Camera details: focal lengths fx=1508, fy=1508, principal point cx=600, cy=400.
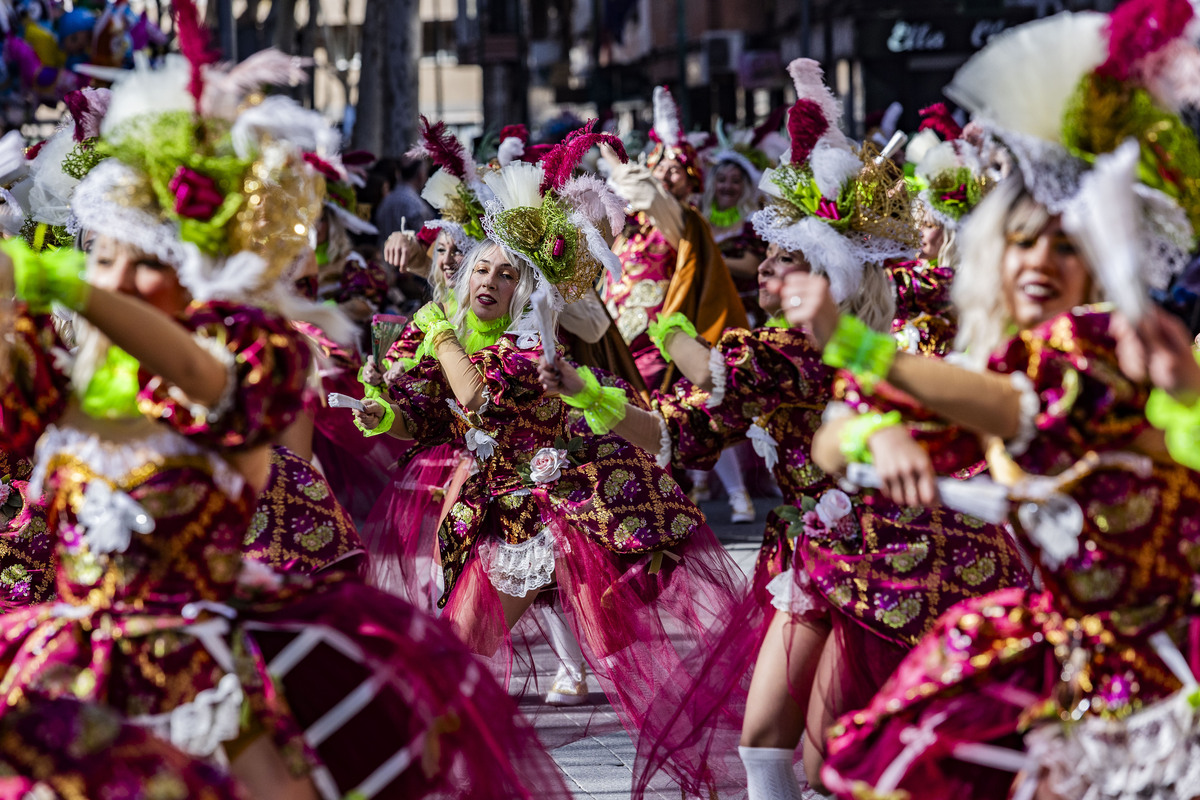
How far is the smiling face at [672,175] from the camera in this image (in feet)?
32.0

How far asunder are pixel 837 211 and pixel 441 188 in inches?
87.2

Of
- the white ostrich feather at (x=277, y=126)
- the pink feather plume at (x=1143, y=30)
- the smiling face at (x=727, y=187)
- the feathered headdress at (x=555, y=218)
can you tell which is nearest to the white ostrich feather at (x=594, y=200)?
the feathered headdress at (x=555, y=218)

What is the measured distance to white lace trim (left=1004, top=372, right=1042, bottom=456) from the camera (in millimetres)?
2654

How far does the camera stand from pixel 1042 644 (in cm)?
277

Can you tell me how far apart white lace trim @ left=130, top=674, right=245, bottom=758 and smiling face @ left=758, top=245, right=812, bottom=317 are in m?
2.06

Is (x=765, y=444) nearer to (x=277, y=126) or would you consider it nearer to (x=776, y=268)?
(x=776, y=268)

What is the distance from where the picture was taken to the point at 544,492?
5340 mm

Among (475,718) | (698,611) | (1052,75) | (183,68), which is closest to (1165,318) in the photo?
(1052,75)

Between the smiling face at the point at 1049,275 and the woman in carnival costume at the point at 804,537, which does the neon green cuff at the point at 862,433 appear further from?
the woman in carnival costume at the point at 804,537

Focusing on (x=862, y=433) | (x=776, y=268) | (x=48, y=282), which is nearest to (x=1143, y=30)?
(x=862, y=433)

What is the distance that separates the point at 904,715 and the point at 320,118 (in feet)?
5.29

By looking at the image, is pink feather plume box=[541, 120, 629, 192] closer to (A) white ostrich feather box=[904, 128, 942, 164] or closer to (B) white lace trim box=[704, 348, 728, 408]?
(B) white lace trim box=[704, 348, 728, 408]

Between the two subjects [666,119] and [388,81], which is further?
[388,81]

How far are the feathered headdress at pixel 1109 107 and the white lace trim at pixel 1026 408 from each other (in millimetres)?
282
